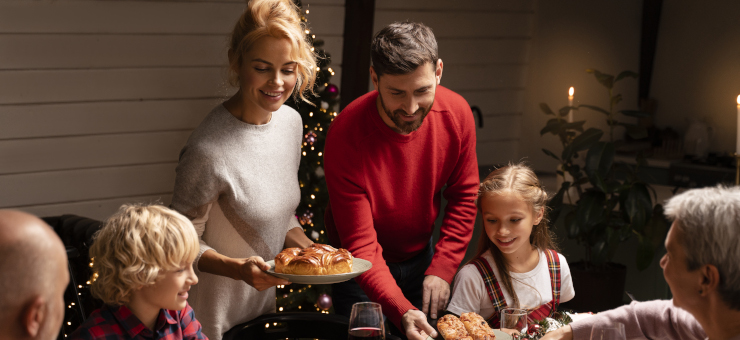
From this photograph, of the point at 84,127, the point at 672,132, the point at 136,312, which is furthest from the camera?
the point at 672,132

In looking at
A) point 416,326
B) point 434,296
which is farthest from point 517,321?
point 434,296

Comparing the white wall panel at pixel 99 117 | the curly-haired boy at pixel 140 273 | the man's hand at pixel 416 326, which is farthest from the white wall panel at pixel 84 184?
the man's hand at pixel 416 326

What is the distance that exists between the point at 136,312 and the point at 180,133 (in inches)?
92.5

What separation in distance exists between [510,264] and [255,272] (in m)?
0.83

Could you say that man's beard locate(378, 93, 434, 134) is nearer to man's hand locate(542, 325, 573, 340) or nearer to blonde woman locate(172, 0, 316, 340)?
blonde woman locate(172, 0, 316, 340)

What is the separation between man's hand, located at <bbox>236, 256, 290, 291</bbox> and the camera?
162 cm

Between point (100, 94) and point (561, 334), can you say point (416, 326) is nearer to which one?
point (561, 334)

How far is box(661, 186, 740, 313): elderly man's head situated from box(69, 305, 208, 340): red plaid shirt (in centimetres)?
103

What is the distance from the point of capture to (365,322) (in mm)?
1362

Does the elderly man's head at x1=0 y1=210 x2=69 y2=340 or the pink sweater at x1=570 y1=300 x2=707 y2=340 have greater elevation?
the elderly man's head at x1=0 y1=210 x2=69 y2=340

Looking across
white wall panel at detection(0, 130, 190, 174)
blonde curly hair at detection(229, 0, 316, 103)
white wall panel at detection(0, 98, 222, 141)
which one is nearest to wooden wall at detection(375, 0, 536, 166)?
white wall panel at detection(0, 98, 222, 141)

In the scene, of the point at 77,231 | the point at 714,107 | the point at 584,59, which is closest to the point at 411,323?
the point at 77,231

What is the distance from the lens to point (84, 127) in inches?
133

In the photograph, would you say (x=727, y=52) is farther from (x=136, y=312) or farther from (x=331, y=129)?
(x=136, y=312)
